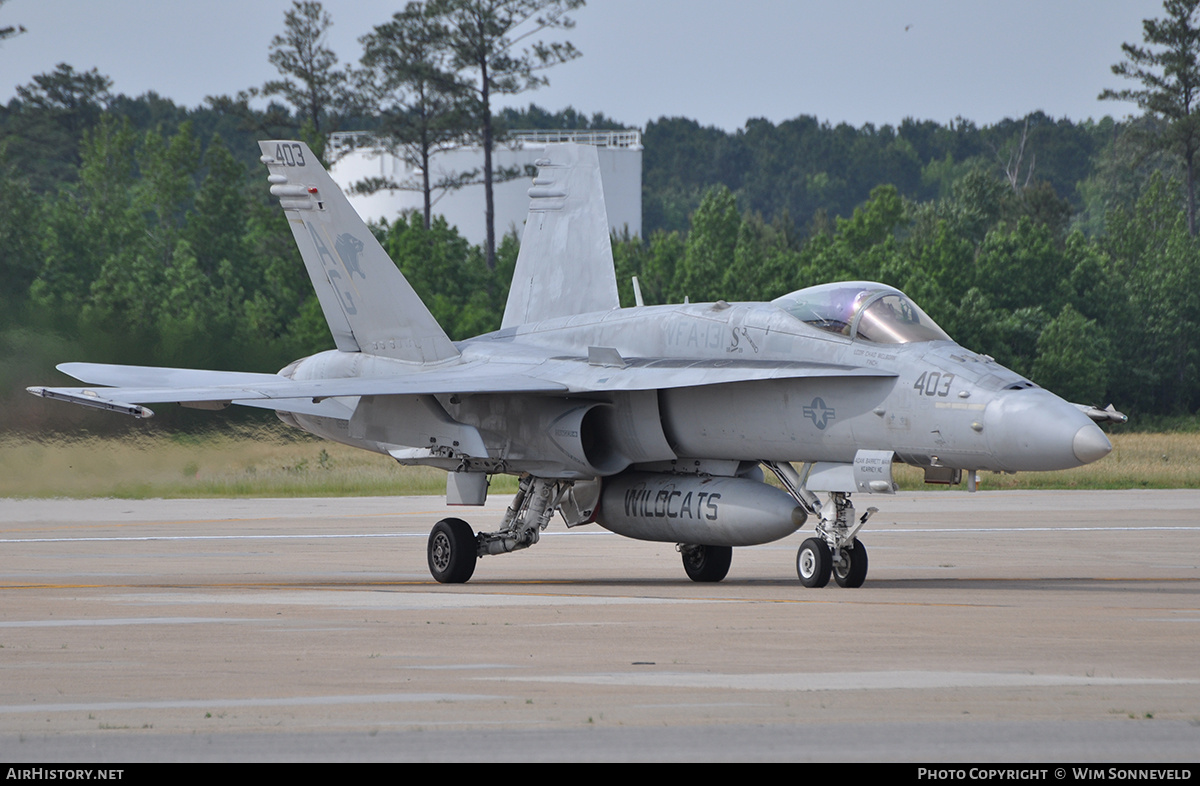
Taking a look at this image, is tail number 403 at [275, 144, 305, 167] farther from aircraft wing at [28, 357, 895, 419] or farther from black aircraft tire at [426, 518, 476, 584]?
black aircraft tire at [426, 518, 476, 584]

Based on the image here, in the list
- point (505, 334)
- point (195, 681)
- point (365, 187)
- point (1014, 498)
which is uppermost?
point (365, 187)

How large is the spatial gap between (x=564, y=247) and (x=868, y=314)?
5.49 metres

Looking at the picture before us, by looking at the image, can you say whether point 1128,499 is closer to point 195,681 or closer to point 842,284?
point 842,284

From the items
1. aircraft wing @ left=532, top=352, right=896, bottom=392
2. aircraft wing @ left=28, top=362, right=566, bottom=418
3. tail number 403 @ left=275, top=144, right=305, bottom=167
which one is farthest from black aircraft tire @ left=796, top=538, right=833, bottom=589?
tail number 403 @ left=275, top=144, right=305, bottom=167

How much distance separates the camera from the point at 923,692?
21.6 feet

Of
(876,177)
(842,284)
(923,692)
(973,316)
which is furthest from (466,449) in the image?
(876,177)

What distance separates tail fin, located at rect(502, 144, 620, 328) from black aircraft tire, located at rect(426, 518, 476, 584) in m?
3.44

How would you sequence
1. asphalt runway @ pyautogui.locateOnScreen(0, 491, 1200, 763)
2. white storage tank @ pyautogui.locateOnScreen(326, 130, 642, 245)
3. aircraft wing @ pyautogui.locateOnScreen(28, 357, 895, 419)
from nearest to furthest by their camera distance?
1. asphalt runway @ pyautogui.locateOnScreen(0, 491, 1200, 763)
2. aircraft wing @ pyautogui.locateOnScreen(28, 357, 895, 419)
3. white storage tank @ pyautogui.locateOnScreen(326, 130, 642, 245)

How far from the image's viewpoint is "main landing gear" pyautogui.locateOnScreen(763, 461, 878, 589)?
11.9 metres

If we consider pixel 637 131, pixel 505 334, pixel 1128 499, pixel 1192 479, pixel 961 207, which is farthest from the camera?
pixel 961 207

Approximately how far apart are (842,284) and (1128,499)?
16740mm

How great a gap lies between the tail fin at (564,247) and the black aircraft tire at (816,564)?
525 cm

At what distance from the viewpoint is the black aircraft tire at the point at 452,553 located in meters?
13.9

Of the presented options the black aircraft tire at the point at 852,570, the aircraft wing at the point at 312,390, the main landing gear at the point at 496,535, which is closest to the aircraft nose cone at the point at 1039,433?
the black aircraft tire at the point at 852,570
